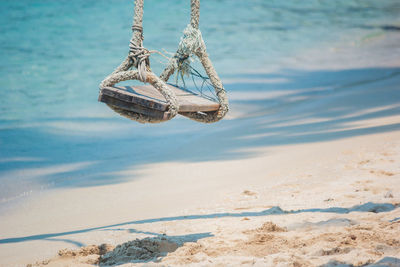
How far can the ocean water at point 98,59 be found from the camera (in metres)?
7.35

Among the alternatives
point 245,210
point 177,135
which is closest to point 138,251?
point 245,210

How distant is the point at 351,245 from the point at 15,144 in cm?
687

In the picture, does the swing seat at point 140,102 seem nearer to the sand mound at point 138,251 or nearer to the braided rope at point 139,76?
the braided rope at point 139,76

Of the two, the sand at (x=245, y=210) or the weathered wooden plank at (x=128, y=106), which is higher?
the weathered wooden plank at (x=128, y=106)

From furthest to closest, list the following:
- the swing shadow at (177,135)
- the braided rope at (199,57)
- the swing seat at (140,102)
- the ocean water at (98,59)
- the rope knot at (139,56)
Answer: the ocean water at (98,59) → the swing shadow at (177,135) → the braided rope at (199,57) → the rope knot at (139,56) → the swing seat at (140,102)

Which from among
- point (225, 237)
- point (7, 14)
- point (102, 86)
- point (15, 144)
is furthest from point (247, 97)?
point (7, 14)

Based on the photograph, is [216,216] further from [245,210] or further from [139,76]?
[139,76]

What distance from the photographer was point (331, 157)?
5492 millimetres

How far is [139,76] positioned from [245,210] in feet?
6.05

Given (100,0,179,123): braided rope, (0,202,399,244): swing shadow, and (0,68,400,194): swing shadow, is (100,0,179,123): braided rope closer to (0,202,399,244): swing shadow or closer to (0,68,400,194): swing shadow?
(0,202,399,244): swing shadow

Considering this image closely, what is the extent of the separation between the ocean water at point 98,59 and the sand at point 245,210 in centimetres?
74

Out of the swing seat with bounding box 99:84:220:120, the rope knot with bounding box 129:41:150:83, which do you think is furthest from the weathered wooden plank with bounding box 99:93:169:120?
the rope knot with bounding box 129:41:150:83

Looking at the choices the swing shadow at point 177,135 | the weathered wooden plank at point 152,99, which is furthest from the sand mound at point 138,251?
the swing shadow at point 177,135

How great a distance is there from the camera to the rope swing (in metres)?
2.85
